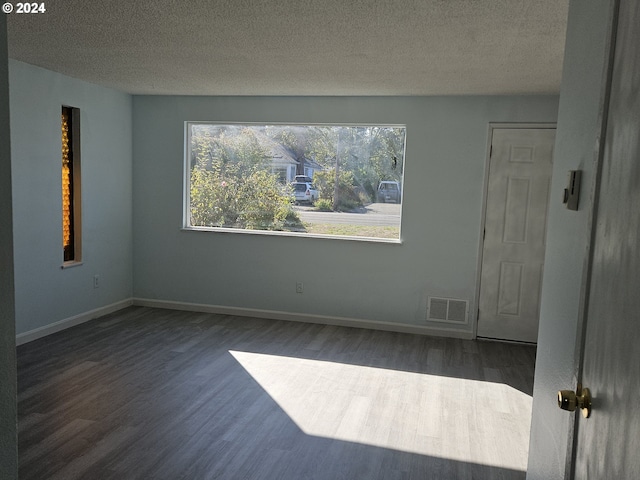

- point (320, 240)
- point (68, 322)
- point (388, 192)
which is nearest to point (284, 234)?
point (320, 240)

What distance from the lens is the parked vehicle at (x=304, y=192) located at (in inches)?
221

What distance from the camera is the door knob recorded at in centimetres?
112

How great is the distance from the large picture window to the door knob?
414 centimetres

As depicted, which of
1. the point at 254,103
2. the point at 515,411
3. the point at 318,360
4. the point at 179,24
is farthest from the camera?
the point at 254,103

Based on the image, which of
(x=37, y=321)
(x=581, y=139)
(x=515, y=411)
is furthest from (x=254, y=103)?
(x=581, y=139)

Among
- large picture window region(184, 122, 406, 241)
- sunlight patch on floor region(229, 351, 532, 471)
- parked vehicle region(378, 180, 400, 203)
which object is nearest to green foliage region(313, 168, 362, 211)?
large picture window region(184, 122, 406, 241)

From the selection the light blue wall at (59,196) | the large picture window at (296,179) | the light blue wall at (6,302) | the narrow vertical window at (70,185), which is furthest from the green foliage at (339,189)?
the light blue wall at (6,302)

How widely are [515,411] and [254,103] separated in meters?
3.91

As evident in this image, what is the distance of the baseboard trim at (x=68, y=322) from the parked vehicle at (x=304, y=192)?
2316 millimetres

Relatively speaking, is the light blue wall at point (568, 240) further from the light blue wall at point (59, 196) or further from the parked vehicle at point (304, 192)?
the light blue wall at point (59, 196)

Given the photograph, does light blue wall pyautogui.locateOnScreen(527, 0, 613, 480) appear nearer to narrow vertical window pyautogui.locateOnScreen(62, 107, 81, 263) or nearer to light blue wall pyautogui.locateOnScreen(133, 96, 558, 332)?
light blue wall pyautogui.locateOnScreen(133, 96, 558, 332)

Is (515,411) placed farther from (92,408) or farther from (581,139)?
(92,408)

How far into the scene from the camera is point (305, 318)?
5.57 metres

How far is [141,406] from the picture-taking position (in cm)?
337
